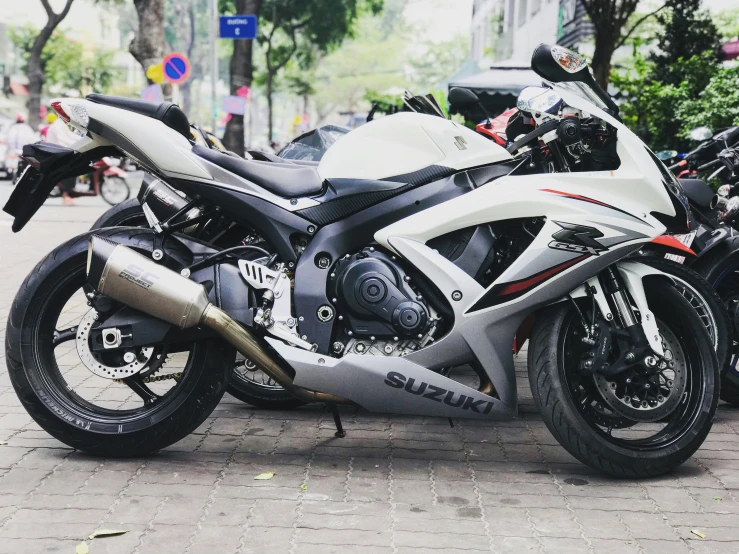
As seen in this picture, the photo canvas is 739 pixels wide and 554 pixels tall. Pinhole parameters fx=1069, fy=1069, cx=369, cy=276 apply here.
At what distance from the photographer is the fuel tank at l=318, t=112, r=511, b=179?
4.32m

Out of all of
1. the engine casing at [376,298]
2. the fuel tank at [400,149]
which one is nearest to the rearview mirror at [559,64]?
the fuel tank at [400,149]

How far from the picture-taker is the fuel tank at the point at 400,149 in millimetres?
4324

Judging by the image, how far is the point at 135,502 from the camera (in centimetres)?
396

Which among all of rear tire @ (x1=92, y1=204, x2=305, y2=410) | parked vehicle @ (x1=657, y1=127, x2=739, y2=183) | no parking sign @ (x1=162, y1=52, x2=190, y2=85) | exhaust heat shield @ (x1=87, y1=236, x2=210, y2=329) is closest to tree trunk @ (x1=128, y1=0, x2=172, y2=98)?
no parking sign @ (x1=162, y1=52, x2=190, y2=85)

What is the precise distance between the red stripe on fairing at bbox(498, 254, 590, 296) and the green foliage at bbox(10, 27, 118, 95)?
192 ft

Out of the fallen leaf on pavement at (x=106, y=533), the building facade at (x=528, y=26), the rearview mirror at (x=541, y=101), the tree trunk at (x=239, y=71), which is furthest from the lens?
the building facade at (x=528, y=26)

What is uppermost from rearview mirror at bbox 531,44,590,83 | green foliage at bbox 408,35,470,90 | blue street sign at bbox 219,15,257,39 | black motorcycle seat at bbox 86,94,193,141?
blue street sign at bbox 219,15,257,39

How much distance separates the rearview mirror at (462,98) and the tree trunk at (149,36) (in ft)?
51.8

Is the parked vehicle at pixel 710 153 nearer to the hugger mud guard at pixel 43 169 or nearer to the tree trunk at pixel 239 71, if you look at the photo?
the hugger mud guard at pixel 43 169

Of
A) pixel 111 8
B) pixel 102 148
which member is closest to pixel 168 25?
pixel 111 8

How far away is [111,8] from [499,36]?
48.9m

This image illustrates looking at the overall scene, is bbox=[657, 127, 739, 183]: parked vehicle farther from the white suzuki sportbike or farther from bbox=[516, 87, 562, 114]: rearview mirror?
bbox=[516, 87, 562, 114]: rearview mirror

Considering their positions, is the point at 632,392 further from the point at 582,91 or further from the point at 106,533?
the point at 106,533

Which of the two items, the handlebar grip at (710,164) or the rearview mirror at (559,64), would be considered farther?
the handlebar grip at (710,164)
